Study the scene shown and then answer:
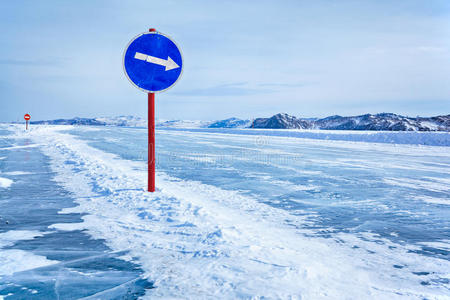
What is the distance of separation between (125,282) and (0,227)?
2242mm

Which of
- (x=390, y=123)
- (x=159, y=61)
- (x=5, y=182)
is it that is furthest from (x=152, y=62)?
(x=390, y=123)

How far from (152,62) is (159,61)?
0.10 meters

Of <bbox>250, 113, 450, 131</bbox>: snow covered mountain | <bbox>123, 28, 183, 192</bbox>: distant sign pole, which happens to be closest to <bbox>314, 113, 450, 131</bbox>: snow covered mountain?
<bbox>250, 113, 450, 131</bbox>: snow covered mountain

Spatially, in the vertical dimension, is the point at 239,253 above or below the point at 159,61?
below

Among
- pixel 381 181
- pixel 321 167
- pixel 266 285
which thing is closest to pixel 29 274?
pixel 266 285

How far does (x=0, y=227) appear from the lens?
12.5 feet

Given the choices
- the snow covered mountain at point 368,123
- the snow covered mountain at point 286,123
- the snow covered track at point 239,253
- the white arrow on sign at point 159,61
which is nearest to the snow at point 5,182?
the snow covered track at point 239,253

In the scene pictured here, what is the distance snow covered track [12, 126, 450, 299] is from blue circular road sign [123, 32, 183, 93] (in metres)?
1.74

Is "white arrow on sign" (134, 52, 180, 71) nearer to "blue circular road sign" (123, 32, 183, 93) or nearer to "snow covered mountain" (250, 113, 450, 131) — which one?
"blue circular road sign" (123, 32, 183, 93)

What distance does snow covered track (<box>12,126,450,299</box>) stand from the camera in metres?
2.37

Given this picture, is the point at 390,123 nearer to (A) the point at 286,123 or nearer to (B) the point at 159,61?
(A) the point at 286,123

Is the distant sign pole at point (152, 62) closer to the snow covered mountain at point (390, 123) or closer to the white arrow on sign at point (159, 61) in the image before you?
the white arrow on sign at point (159, 61)

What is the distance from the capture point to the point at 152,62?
15.8 feet

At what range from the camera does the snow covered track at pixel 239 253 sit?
7.77ft
